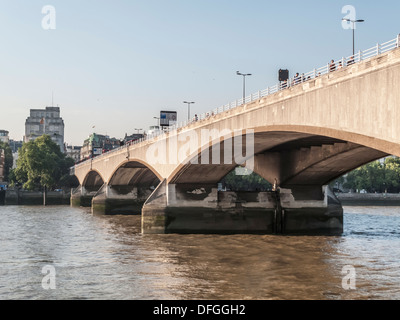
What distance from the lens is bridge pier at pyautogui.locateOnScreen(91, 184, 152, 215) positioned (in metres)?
73.4

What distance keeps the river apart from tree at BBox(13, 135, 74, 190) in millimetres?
66707

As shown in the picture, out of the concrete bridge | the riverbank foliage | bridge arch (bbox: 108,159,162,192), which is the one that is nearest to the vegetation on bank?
the riverbank foliage

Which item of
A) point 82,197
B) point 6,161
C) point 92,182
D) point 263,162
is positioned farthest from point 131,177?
point 6,161

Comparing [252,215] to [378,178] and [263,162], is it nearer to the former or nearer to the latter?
[263,162]

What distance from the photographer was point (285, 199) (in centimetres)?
4397

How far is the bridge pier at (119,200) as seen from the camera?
73375 millimetres

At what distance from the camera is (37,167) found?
110 metres

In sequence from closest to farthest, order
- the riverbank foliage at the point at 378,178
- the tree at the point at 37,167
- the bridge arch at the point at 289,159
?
the bridge arch at the point at 289,159, the tree at the point at 37,167, the riverbank foliage at the point at 378,178

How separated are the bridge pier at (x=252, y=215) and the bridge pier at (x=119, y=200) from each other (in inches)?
1154

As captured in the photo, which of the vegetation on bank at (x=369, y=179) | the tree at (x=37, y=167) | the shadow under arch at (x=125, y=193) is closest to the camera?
the shadow under arch at (x=125, y=193)

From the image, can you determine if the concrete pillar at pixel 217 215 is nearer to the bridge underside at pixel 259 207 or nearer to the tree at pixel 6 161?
the bridge underside at pixel 259 207

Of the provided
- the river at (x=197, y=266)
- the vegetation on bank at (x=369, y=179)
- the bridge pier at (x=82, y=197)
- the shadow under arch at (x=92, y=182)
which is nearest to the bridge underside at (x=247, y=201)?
the river at (x=197, y=266)

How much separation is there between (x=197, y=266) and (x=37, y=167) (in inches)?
3420

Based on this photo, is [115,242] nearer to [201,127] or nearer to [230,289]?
[201,127]
